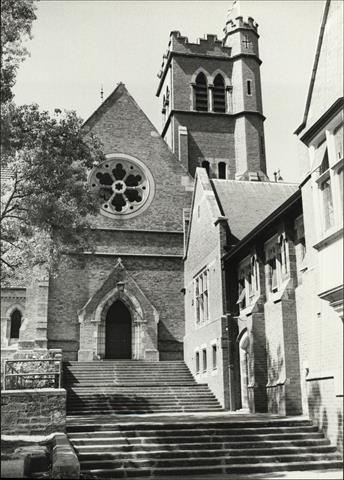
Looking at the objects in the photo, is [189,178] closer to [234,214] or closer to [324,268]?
[234,214]

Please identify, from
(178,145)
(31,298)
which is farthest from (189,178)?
(31,298)

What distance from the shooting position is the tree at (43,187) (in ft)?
49.4

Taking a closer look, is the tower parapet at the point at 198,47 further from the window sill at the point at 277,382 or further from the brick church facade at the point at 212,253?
the window sill at the point at 277,382

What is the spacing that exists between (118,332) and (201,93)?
17669 millimetres

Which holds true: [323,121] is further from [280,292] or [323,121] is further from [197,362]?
[197,362]

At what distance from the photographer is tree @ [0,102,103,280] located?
1505 centimetres

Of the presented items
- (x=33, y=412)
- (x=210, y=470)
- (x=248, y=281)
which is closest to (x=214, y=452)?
(x=210, y=470)

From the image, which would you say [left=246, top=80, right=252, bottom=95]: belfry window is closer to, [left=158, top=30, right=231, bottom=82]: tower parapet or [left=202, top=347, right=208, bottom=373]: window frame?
[left=158, top=30, right=231, bottom=82]: tower parapet

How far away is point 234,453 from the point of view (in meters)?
12.0

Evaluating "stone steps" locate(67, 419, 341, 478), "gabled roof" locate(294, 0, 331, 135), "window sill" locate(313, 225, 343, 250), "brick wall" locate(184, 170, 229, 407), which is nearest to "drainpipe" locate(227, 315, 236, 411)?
"brick wall" locate(184, 170, 229, 407)

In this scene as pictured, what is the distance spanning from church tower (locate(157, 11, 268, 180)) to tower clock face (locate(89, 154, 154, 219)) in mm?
4075

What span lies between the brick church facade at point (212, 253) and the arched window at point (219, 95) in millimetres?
98

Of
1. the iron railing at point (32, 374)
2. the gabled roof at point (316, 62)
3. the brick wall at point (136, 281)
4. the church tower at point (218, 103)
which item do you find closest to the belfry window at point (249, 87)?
the church tower at point (218, 103)

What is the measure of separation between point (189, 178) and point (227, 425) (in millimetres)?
21081
